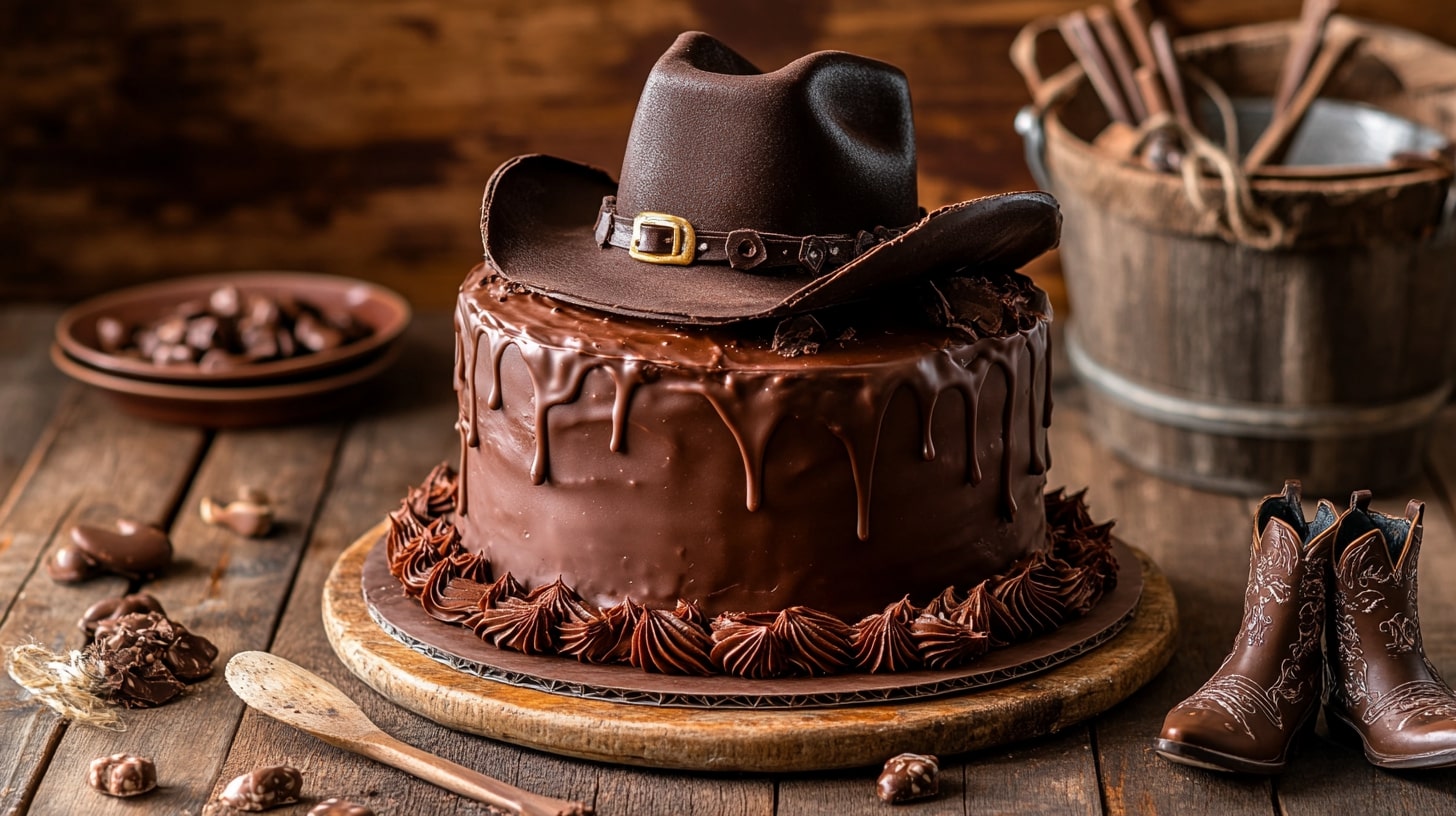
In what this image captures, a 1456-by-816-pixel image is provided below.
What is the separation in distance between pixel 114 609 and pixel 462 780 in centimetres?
96

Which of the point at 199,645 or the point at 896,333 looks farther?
the point at 199,645

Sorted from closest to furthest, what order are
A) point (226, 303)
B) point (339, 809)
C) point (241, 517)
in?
point (339, 809) → point (241, 517) → point (226, 303)

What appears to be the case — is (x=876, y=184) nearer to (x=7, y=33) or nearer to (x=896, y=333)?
(x=896, y=333)

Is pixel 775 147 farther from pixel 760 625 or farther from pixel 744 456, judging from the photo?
pixel 760 625

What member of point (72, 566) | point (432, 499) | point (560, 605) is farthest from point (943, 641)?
point (72, 566)

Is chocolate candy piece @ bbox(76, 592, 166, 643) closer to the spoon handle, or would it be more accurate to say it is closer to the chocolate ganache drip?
the spoon handle

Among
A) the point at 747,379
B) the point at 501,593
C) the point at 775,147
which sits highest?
the point at 775,147

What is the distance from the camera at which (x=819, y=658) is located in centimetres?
247

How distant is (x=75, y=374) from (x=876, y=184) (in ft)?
7.72

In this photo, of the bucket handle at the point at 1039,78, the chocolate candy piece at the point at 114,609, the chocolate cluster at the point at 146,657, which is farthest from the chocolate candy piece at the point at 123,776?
the bucket handle at the point at 1039,78

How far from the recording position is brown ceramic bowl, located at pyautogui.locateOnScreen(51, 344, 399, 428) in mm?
3914

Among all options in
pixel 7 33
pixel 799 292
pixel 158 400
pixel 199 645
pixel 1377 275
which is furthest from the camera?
pixel 7 33

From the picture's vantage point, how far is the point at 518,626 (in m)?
2.55

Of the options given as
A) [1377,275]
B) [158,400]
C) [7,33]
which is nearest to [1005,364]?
[1377,275]
